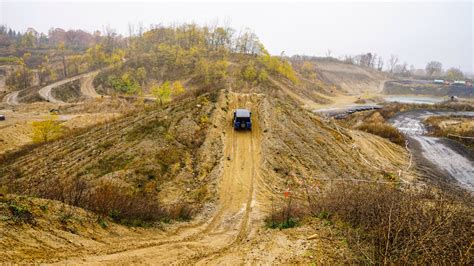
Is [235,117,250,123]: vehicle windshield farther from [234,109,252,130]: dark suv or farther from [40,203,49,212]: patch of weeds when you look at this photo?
[40,203,49,212]: patch of weeds

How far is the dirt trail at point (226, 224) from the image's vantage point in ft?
28.0

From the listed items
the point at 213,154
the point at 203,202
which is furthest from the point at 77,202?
the point at 213,154

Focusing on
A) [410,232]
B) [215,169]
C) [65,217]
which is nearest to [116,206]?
[65,217]

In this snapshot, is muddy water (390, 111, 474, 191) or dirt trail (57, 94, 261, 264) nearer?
dirt trail (57, 94, 261, 264)

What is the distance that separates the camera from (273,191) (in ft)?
52.3

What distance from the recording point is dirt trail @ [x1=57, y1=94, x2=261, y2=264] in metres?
8.55

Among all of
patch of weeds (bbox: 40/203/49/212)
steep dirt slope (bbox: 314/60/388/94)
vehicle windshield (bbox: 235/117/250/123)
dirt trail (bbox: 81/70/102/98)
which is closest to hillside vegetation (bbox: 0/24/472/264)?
patch of weeds (bbox: 40/203/49/212)

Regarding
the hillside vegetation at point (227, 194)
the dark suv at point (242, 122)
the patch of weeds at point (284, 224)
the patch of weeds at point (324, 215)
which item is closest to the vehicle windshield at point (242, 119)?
the dark suv at point (242, 122)

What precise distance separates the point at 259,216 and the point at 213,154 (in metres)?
6.27

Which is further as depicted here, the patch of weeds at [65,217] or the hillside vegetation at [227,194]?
the patch of weeds at [65,217]

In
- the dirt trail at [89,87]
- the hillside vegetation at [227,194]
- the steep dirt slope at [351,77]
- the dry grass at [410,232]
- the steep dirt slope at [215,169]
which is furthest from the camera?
the steep dirt slope at [351,77]

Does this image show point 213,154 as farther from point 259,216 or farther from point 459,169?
point 459,169

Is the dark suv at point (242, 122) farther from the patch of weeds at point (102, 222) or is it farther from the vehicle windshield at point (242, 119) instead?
the patch of weeds at point (102, 222)

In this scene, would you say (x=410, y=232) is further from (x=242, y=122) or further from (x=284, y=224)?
(x=242, y=122)
